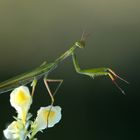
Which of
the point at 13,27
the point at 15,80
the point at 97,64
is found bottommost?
the point at 15,80

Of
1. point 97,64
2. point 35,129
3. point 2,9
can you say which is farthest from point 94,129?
point 35,129

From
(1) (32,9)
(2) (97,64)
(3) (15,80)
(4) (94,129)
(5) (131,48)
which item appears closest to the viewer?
(3) (15,80)

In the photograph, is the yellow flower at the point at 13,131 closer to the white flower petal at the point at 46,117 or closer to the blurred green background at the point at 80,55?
the white flower petal at the point at 46,117

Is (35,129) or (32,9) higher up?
(32,9)

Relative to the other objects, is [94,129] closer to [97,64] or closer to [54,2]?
[97,64]

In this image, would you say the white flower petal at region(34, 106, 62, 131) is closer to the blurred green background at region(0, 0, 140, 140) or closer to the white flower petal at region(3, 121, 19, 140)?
the white flower petal at region(3, 121, 19, 140)

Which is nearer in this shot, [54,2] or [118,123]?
[118,123]

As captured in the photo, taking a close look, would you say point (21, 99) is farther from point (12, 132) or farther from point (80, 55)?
point (80, 55)

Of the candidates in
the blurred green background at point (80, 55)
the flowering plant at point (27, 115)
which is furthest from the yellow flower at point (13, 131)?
the blurred green background at point (80, 55)

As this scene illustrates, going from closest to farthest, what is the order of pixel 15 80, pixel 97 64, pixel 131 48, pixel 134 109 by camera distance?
pixel 15 80 → pixel 134 109 → pixel 97 64 → pixel 131 48
